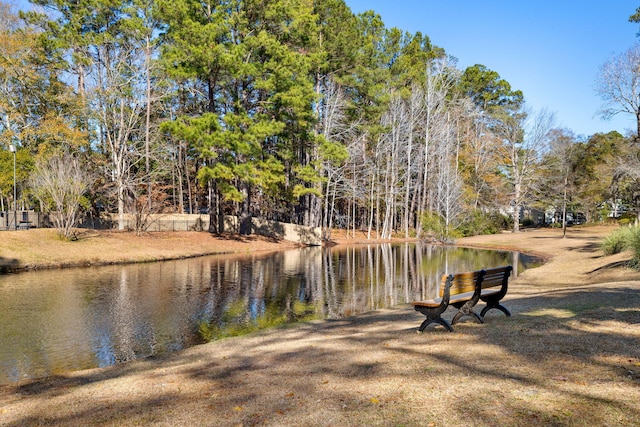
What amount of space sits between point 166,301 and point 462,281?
8.96 metres

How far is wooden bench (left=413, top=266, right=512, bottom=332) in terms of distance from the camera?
723cm

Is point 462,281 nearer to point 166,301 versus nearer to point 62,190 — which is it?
point 166,301

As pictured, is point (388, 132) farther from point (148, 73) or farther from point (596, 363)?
point (596, 363)

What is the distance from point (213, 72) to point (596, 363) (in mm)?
29257

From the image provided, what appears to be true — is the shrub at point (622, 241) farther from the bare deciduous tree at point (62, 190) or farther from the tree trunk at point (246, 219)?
the bare deciduous tree at point (62, 190)

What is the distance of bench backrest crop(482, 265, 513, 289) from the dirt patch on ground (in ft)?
2.13

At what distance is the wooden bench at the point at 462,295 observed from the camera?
7227mm

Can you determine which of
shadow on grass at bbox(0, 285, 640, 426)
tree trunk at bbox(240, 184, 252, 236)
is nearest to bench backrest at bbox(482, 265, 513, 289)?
shadow on grass at bbox(0, 285, 640, 426)

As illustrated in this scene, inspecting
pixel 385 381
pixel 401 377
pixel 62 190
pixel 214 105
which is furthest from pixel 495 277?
pixel 214 105

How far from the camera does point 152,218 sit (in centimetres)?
3166

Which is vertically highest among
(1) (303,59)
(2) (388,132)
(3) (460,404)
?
(1) (303,59)

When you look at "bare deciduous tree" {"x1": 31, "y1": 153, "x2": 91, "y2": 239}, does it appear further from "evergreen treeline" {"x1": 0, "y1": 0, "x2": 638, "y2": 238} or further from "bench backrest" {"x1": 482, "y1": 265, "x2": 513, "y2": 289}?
"bench backrest" {"x1": 482, "y1": 265, "x2": 513, "y2": 289}

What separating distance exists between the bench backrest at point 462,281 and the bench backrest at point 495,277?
0.17 metres

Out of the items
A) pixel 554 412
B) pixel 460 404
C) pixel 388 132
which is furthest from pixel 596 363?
pixel 388 132
